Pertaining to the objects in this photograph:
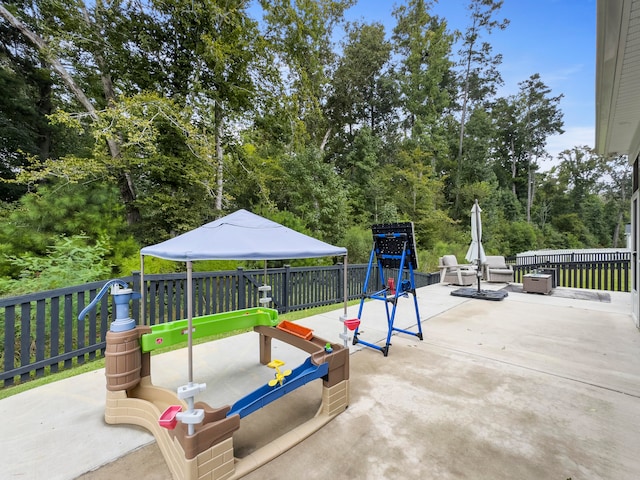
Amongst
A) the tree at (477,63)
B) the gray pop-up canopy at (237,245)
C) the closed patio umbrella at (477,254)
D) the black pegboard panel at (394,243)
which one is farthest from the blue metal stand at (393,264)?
the tree at (477,63)

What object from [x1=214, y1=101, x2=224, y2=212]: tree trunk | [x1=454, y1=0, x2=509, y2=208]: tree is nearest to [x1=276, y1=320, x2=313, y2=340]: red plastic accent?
[x1=214, y1=101, x2=224, y2=212]: tree trunk

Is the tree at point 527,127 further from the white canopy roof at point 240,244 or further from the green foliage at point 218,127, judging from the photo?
the white canopy roof at point 240,244

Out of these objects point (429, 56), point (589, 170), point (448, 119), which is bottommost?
point (589, 170)

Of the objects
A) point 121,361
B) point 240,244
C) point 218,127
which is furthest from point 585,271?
point 218,127

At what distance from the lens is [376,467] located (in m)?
1.80

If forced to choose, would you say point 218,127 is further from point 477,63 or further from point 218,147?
point 477,63

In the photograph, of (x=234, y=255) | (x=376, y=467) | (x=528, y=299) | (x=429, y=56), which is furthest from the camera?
(x=429, y=56)

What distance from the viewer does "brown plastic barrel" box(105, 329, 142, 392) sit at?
217 centimetres

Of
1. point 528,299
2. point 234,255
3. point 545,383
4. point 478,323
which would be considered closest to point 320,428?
point 234,255

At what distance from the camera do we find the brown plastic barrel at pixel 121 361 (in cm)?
217

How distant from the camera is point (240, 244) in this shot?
205 cm

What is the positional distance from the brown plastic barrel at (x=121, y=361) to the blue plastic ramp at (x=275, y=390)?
983 mm

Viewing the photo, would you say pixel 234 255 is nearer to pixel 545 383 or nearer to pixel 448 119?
pixel 545 383

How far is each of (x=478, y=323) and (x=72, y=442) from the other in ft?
17.7
